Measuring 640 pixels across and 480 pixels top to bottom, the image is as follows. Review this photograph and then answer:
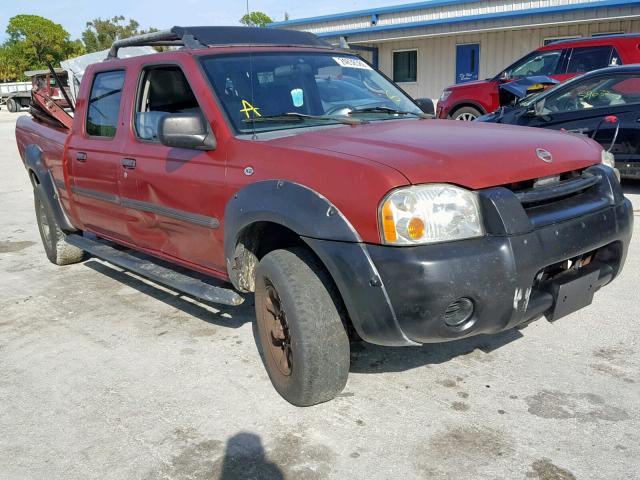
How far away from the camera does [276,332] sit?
3148 mm

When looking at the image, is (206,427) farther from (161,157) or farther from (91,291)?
(91,291)

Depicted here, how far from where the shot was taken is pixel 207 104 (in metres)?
3.40

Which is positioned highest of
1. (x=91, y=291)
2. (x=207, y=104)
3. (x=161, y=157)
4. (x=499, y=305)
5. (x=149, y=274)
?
(x=207, y=104)

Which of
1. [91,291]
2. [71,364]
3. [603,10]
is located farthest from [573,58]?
[71,364]

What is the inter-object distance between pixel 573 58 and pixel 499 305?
9.27m

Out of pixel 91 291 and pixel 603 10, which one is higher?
pixel 603 10

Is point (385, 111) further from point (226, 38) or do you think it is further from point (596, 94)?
point (596, 94)

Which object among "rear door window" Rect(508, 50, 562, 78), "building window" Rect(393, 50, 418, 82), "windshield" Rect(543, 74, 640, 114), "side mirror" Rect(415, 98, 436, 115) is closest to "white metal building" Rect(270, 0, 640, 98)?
"building window" Rect(393, 50, 418, 82)

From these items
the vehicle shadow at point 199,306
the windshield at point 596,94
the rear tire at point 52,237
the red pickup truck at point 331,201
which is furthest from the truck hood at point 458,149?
the windshield at point 596,94

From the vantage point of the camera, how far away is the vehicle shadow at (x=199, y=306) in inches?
168

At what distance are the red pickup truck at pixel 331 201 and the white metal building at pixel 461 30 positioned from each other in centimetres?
1395

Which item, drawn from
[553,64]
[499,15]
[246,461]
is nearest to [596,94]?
[553,64]

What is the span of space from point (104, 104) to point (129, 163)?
818 millimetres

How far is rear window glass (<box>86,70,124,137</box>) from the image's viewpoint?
4332mm
